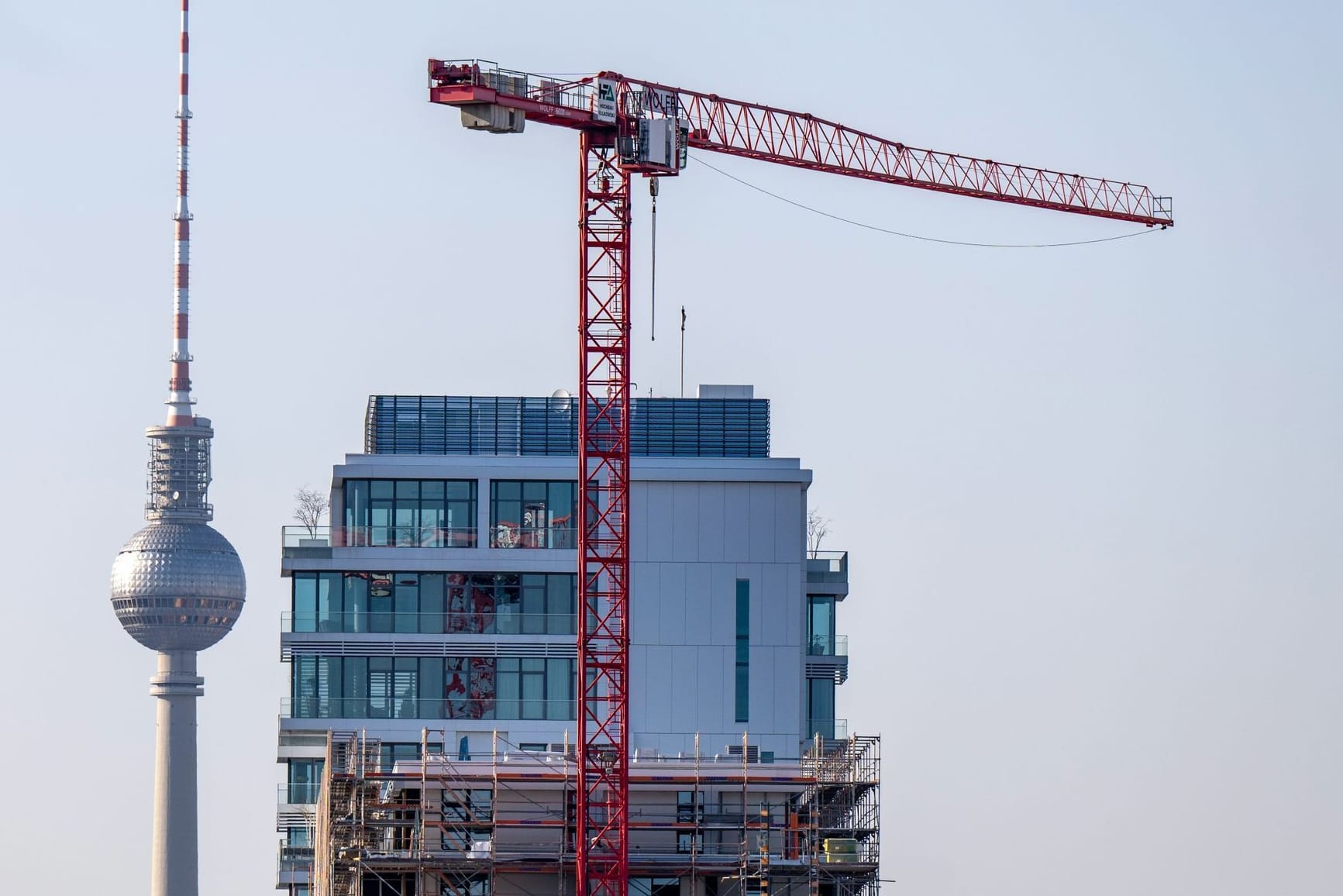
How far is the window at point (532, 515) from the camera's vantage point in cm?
14438

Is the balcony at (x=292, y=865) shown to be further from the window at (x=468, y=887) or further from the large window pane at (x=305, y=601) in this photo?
the window at (x=468, y=887)

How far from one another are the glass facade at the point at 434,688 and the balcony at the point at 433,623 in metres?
1.47

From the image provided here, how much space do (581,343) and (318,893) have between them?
91.8ft

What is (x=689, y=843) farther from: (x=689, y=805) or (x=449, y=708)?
(x=449, y=708)

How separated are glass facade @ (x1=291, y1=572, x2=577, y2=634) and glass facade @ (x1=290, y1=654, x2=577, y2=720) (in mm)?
1827

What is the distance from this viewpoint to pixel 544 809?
366 feet

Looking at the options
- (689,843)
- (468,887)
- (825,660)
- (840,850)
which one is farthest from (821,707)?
(468,887)

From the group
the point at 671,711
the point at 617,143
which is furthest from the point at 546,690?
the point at 617,143

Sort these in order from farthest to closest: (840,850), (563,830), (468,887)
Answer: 1. (563,830)
2. (840,850)
3. (468,887)

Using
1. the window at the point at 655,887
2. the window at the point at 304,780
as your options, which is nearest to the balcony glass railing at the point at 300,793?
the window at the point at 304,780

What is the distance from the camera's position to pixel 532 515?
144625mm

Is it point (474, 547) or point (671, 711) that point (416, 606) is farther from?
point (671, 711)

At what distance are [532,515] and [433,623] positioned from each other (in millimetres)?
7121

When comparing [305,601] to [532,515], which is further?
[532,515]
